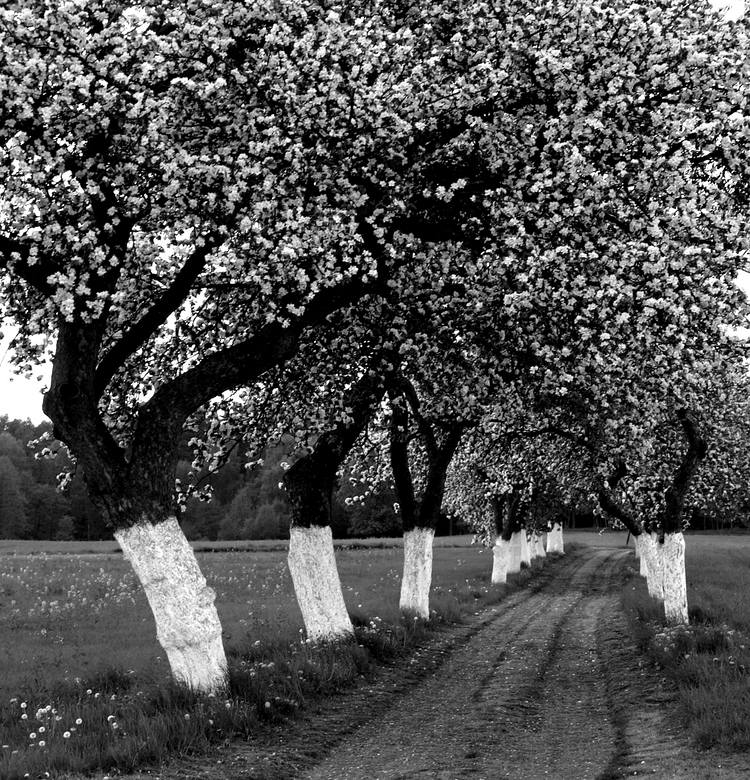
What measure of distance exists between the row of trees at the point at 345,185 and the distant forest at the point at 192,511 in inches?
3869

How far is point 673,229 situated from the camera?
13.4 m

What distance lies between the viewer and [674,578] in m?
25.1

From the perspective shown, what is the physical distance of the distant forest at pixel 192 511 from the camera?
131375 millimetres

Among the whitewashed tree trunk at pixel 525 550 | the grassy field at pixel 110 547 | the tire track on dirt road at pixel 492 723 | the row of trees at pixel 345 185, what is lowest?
the grassy field at pixel 110 547

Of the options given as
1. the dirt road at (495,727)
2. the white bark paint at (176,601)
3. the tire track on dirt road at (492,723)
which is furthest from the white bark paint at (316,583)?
the white bark paint at (176,601)

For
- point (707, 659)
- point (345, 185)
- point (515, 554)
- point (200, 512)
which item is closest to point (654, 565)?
point (707, 659)

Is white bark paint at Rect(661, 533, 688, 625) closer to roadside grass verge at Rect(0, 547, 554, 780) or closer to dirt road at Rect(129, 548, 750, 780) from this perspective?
dirt road at Rect(129, 548, 750, 780)

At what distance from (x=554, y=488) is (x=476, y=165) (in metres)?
27.8

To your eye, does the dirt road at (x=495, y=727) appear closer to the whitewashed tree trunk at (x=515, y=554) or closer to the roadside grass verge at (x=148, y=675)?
the roadside grass verge at (x=148, y=675)

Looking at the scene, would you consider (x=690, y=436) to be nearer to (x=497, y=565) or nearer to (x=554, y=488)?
(x=554, y=488)

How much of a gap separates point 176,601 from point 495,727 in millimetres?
5451

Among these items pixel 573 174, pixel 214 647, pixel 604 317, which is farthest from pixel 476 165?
pixel 214 647

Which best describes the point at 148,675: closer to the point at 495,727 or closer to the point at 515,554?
the point at 495,727

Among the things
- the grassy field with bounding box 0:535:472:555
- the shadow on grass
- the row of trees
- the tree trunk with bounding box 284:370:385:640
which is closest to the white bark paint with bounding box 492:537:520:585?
the shadow on grass
